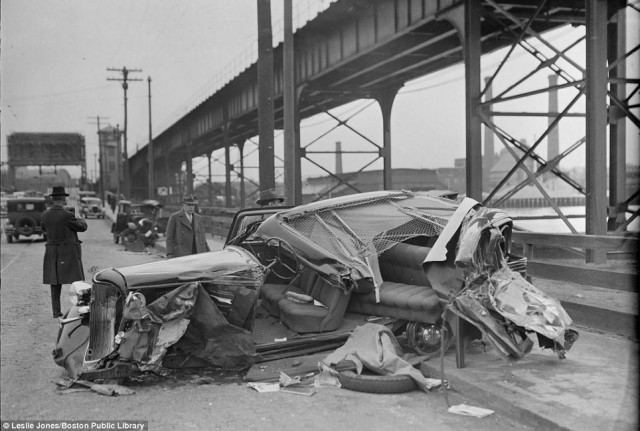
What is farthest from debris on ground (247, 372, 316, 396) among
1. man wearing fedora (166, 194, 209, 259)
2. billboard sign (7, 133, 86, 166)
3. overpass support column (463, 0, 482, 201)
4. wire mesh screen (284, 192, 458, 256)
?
billboard sign (7, 133, 86, 166)

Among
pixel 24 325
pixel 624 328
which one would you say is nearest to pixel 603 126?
pixel 624 328

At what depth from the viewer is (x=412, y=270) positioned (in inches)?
273

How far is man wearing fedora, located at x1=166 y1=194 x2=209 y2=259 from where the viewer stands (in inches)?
403

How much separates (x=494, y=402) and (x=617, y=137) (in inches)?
552

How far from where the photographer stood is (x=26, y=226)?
28141 millimetres

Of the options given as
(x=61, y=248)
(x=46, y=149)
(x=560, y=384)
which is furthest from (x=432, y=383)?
(x=46, y=149)

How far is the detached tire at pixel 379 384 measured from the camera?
216 inches

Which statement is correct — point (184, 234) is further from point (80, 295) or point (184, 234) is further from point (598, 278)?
point (598, 278)

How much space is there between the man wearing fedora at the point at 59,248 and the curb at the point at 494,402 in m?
5.72

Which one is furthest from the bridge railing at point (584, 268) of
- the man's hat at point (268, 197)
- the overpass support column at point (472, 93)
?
the overpass support column at point (472, 93)

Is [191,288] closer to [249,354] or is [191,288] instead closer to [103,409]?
[249,354]

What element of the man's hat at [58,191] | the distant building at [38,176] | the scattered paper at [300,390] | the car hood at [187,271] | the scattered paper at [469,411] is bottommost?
the scattered paper at [469,411]

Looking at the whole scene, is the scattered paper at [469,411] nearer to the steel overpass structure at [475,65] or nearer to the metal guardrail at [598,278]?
the metal guardrail at [598,278]

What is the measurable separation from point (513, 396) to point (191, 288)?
3.00 metres
